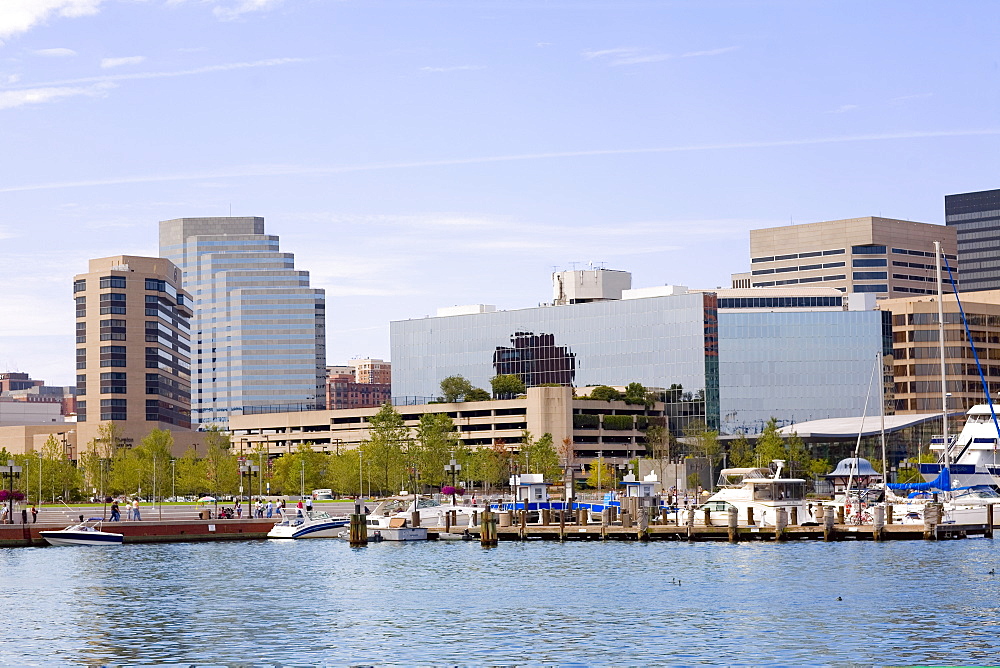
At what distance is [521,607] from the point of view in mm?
71875

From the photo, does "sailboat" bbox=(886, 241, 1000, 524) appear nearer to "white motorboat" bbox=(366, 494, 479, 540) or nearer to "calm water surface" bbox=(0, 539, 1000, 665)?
"calm water surface" bbox=(0, 539, 1000, 665)

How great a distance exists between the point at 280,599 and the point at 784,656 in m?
32.0

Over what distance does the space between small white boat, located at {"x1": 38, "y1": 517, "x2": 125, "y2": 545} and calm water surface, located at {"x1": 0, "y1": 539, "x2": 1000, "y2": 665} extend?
567 inches

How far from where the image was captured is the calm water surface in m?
56.2

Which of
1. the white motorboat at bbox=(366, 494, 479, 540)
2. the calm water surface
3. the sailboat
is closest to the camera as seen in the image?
the calm water surface

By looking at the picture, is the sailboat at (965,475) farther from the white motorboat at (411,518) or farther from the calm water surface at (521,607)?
the white motorboat at (411,518)

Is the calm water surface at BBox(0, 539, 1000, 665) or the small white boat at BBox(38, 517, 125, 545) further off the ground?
the small white boat at BBox(38, 517, 125, 545)

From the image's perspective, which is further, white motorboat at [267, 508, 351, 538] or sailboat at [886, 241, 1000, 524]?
white motorboat at [267, 508, 351, 538]

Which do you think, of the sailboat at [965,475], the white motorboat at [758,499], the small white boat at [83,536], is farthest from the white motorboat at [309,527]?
the sailboat at [965,475]

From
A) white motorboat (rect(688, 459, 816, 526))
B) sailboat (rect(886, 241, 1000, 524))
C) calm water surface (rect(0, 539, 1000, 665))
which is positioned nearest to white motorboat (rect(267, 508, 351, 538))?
calm water surface (rect(0, 539, 1000, 665))

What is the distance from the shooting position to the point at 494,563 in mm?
100125

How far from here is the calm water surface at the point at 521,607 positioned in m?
56.2

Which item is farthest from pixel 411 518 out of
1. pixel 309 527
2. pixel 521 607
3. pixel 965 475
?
pixel 521 607

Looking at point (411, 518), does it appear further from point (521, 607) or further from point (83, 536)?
point (521, 607)
